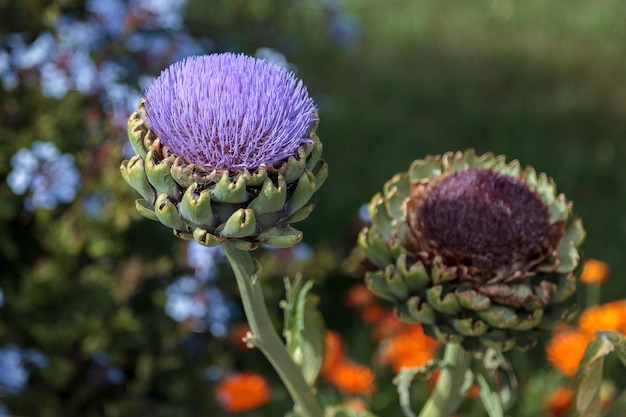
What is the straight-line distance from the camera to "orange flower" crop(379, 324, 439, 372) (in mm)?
1332

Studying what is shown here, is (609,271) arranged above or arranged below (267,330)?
below

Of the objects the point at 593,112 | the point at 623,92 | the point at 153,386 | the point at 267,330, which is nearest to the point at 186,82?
the point at 267,330

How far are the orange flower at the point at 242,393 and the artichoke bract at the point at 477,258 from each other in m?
0.54

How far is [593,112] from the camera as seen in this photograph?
2.66m

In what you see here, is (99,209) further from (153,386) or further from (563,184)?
(563,184)

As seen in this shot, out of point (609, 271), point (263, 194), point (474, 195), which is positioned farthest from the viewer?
point (609, 271)

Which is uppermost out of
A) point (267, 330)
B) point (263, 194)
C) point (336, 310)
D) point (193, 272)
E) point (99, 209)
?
point (263, 194)

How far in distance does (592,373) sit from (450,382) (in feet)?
0.46

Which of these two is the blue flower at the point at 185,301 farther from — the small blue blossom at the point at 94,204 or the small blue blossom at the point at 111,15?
the small blue blossom at the point at 111,15

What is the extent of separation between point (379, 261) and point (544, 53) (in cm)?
243

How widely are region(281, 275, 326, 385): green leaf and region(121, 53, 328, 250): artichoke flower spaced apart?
0.14 m

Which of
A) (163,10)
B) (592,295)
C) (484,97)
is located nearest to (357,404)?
(592,295)

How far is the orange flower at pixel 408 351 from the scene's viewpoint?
1.33 meters

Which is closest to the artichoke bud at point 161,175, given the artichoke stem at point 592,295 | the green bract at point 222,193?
the green bract at point 222,193
